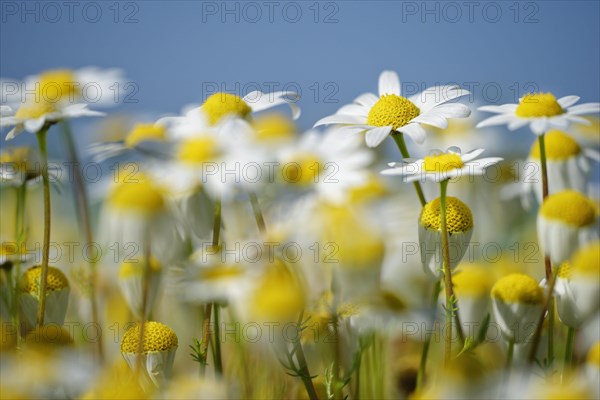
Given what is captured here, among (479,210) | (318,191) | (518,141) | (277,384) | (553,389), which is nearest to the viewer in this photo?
(553,389)

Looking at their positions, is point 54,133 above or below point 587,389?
above

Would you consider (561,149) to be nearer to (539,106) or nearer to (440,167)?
(539,106)

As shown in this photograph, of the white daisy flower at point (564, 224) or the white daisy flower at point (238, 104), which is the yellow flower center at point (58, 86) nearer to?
the white daisy flower at point (238, 104)

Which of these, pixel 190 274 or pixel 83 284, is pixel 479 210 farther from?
pixel 190 274

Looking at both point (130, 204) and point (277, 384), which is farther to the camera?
point (277, 384)

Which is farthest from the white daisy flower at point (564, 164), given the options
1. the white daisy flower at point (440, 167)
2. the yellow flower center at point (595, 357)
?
the yellow flower center at point (595, 357)

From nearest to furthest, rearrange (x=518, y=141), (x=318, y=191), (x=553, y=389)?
(x=553, y=389), (x=318, y=191), (x=518, y=141)

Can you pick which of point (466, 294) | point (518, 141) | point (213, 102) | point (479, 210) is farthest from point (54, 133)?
point (518, 141)
